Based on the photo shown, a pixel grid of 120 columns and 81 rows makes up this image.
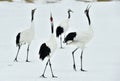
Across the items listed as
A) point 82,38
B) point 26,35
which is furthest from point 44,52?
point 26,35

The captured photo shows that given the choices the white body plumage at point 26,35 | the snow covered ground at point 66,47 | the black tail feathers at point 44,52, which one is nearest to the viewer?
the black tail feathers at point 44,52

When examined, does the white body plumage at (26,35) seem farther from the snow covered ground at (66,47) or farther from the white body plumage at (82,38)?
the white body plumage at (82,38)

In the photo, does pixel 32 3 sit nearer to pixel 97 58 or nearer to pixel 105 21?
pixel 105 21

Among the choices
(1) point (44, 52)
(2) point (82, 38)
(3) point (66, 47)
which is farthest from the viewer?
(3) point (66, 47)

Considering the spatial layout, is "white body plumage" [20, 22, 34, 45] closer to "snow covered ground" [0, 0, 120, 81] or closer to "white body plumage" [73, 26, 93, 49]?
"snow covered ground" [0, 0, 120, 81]

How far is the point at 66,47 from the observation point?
13.1m

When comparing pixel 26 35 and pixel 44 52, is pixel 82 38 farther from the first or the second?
pixel 26 35

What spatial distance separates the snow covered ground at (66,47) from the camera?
9602 millimetres

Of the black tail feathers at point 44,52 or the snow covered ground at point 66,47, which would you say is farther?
the snow covered ground at point 66,47

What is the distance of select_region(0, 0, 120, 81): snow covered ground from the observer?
9.60m

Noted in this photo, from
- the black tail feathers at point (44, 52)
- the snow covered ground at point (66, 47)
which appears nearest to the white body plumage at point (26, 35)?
the snow covered ground at point (66, 47)

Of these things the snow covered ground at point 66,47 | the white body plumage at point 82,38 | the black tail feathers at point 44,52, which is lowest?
the snow covered ground at point 66,47

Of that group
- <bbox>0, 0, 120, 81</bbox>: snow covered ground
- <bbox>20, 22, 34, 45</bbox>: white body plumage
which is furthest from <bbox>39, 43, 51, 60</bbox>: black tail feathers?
<bbox>20, 22, 34, 45</bbox>: white body plumage

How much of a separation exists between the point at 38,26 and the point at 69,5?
6110 millimetres
